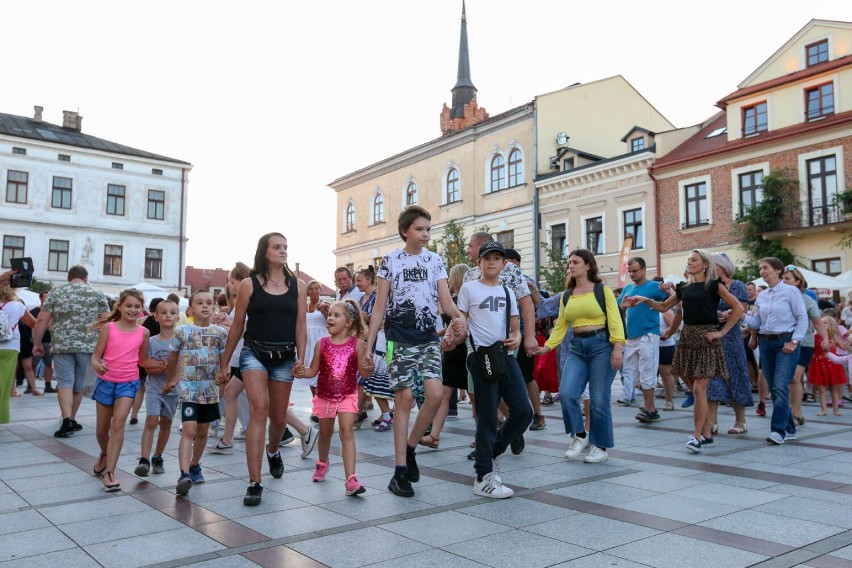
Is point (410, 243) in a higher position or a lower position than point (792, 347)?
higher

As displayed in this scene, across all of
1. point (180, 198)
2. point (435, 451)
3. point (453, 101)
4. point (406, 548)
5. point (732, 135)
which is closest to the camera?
point (406, 548)

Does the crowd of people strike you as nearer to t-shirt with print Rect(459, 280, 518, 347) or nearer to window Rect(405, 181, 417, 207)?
t-shirt with print Rect(459, 280, 518, 347)

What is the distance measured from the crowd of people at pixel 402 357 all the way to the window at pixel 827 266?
1903 cm

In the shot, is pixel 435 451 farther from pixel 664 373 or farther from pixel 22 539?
pixel 664 373

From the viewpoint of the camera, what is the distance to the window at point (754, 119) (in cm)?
2786

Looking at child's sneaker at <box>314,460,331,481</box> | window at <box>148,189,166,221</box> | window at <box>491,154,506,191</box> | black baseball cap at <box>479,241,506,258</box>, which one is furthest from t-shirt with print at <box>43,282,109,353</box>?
window at <box>148,189,166,221</box>

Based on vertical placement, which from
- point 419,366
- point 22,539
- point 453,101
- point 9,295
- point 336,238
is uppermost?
point 453,101

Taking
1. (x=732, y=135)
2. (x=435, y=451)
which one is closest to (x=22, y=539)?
(x=435, y=451)

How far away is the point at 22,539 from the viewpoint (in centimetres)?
419

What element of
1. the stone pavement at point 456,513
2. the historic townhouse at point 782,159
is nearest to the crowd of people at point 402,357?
the stone pavement at point 456,513

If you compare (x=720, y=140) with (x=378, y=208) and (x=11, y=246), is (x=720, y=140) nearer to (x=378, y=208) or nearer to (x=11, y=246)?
(x=378, y=208)

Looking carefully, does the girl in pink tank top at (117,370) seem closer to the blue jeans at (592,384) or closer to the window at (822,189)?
the blue jeans at (592,384)

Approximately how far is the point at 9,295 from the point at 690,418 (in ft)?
30.7

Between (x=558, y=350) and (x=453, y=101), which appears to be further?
(x=453, y=101)
